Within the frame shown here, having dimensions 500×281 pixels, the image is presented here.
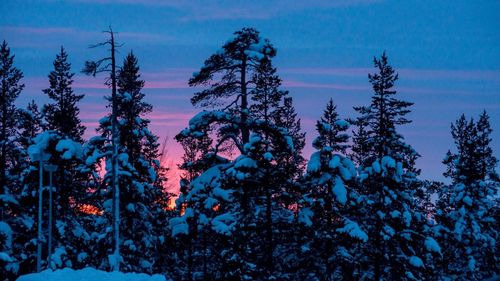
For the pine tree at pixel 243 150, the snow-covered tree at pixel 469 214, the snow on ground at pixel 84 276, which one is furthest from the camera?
the snow-covered tree at pixel 469 214

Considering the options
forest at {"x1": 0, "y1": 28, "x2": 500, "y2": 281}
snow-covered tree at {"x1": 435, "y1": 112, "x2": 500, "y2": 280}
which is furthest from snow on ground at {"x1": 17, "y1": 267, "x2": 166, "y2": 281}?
snow-covered tree at {"x1": 435, "y1": 112, "x2": 500, "y2": 280}

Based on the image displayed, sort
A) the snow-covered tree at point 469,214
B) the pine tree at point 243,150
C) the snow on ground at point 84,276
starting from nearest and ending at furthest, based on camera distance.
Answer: the snow on ground at point 84,276 → the pine tree at point 243,150 → the snow-covered tree at point 469,214

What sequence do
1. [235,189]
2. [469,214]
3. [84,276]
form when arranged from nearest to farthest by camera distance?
[84,276], [235,189], [469,214]

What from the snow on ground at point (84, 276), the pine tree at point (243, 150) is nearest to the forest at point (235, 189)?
the pine tree at point (243, 150)

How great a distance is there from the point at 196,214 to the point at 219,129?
33.6 ft

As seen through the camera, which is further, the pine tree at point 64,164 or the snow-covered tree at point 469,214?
the snow-covered tree at point 469,214

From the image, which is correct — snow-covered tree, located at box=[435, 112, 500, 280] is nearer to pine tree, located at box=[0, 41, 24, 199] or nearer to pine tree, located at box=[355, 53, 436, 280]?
pine tree, located at box=[355, 53, 436, 280]

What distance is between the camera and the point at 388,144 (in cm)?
3133

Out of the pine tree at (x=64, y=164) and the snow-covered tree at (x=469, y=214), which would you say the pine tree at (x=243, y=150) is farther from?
the snow-covered tree at (x=469, y=214)

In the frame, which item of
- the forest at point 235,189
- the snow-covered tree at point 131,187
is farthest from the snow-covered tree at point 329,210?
the snow-covered tree at point 131,187

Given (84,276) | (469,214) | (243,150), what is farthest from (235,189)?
(469,214)

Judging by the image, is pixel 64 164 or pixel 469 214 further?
pixel 469 214

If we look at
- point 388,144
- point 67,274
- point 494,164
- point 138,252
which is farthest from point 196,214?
point 494,164

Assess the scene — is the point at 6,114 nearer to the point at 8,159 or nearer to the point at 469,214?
the point at 8,159
